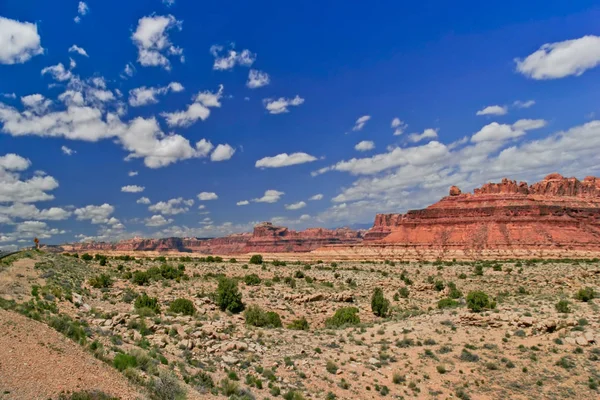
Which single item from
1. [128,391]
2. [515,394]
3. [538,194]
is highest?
[538,194]

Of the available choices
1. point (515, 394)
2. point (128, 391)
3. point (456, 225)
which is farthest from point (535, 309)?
point (456, 225)

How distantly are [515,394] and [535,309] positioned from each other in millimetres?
11100

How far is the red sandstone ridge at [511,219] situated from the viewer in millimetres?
83812

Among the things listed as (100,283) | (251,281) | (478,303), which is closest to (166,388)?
(100,283)

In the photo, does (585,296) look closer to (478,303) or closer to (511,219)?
(478,303)

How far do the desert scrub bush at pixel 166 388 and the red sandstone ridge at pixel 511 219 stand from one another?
83979 millimetres

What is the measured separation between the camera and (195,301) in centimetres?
2822

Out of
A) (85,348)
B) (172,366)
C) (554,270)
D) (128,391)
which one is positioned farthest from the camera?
(554,270)

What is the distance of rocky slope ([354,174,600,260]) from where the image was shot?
83688 mm

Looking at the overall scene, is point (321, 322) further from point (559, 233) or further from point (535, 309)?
point (559, 233)

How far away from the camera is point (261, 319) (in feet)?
84.4

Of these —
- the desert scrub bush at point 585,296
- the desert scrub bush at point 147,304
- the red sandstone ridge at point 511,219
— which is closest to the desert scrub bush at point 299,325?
the desert scrub bush at point 147,304

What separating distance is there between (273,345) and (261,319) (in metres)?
5.88

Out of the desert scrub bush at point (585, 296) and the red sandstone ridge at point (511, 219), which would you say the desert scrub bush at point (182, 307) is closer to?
the desert scrub bush at point (585, 296)
